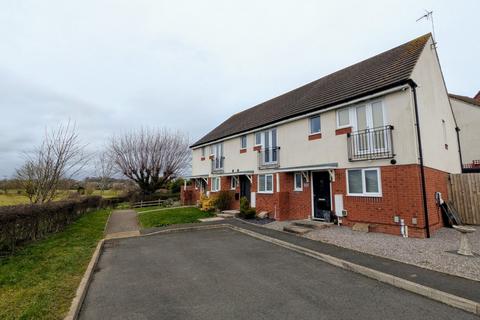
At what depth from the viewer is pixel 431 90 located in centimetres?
1078

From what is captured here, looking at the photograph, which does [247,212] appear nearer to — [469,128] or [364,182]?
[364,182]

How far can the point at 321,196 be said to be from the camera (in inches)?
447

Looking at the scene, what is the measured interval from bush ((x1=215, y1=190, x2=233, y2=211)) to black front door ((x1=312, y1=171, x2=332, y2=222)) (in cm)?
705

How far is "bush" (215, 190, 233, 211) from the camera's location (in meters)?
16.6

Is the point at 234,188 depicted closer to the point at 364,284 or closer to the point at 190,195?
the point at 190,195

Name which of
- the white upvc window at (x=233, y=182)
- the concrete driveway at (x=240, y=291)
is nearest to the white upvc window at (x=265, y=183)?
the white upvc window at (x=233, y=182)

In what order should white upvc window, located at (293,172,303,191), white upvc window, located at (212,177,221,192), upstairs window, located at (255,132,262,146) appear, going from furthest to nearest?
1. white upvc window, located at (212,177,221,192)
2. upstairs window, located at (255,132,262,146)
3. white upvc window, located at (293,172,303,191)

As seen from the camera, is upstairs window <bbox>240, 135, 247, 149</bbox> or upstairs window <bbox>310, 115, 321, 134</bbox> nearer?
upstairs window <bbox>310, 115, 321, 134</bbox>

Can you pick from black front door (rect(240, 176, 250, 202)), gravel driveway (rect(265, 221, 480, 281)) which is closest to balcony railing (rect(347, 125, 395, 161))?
gravel driveway (rect(265, 221, 480, 281))

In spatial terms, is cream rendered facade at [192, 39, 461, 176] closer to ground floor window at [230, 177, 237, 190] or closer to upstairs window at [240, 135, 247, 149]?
upstairs window at [240, 135, 247, 149]

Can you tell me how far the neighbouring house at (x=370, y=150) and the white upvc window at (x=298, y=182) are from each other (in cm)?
5

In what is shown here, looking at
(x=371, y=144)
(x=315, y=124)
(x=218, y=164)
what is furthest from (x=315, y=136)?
(x=218, y=164)

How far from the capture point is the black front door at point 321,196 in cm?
1094

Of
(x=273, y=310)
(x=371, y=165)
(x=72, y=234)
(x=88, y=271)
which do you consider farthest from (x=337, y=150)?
(x=72, y=234)
